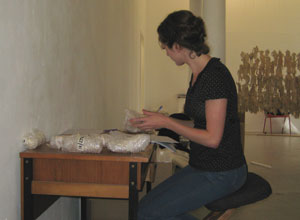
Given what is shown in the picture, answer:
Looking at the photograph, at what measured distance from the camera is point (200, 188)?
147cm

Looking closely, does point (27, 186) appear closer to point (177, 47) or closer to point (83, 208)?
point (177, 47)

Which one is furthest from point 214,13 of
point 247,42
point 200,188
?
point 247,42

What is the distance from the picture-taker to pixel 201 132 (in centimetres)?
143

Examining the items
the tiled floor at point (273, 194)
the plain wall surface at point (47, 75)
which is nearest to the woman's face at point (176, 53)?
the plain wall surface at point (47, 75)

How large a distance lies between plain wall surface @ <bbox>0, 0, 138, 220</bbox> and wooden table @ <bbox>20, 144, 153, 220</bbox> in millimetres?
83

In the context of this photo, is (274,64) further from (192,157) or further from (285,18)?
(192,157)

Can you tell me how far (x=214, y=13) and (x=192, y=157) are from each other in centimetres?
363

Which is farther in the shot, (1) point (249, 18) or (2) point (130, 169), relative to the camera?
(1) point (249, 18)

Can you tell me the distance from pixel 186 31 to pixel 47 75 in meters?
0.76

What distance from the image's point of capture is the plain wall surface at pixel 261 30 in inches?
384

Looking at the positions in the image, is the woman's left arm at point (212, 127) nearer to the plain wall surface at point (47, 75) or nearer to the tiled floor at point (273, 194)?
the plain wall surface at point (47, 75)

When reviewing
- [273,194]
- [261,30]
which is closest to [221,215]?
[273,194]

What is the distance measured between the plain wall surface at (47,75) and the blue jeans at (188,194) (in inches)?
24.0

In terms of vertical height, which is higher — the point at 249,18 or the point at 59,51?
the point at 249,18
